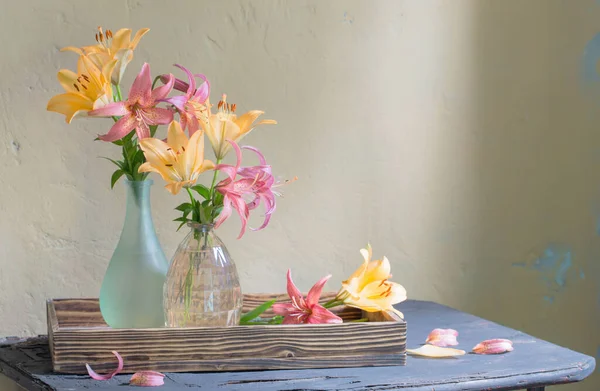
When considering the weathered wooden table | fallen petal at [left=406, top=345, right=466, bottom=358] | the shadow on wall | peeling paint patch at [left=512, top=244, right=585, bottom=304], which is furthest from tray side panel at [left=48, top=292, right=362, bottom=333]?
peeling paint patch at [left=512, top=244, right=585, bottom=304]

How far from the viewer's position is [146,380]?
985mm

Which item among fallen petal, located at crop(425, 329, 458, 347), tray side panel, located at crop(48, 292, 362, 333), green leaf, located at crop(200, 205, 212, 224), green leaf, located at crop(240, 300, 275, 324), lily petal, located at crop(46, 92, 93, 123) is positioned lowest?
fallen petal, located at crop(425, 329, 458, 347)

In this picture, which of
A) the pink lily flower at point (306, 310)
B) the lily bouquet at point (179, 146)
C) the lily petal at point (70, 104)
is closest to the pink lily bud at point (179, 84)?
the lily bouquet at point (179, 146)

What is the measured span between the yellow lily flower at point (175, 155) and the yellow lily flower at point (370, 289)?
0.92 feet

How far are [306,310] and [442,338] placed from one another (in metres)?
0.23

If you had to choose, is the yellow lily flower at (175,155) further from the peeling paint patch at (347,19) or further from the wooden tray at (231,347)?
the peeling paint patch at (347,19)

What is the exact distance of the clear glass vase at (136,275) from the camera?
1.10m

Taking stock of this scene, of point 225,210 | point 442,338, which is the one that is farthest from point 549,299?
point 225,210

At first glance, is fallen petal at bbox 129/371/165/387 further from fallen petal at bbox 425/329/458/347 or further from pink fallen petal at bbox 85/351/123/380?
fallen petal at bbox 425/329/458/347

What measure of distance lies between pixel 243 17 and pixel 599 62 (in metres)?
0.80

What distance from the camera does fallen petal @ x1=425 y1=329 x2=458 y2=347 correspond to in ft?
3.99

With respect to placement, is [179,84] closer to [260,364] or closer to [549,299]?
[260,364]

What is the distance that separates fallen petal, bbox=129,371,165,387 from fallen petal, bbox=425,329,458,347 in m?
0.44

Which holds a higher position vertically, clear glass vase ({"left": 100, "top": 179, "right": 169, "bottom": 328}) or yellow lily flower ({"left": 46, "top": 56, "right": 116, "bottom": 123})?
yellow lily flower ({"left": 46, "top": 56, "right": 116, "bottom": 123})
